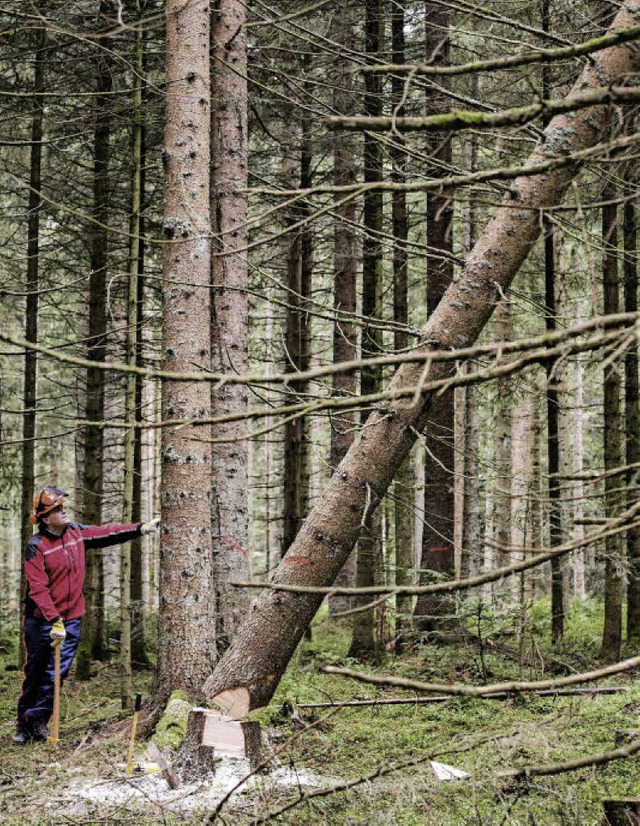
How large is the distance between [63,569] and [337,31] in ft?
25.7

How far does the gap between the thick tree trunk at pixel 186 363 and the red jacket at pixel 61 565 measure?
117 centimetres

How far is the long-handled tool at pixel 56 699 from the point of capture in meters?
6.67

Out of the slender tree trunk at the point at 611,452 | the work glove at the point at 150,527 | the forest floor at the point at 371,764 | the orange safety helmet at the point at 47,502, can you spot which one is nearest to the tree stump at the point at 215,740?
the forest floor at the point at 371,764

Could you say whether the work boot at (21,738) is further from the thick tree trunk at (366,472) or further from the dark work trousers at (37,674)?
the thick tree trunk at (366,472)

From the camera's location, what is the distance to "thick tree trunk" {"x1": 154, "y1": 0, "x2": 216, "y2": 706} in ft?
21.0

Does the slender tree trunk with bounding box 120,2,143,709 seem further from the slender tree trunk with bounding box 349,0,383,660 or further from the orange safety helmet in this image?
the slender tree trunk with bounding box 349,0,383,660

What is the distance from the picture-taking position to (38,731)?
709 centimetres

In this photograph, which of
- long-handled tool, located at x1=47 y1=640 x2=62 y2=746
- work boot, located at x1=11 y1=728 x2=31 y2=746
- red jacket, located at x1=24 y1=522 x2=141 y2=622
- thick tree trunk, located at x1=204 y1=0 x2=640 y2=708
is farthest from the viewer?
red jacket, located at x1=24 y1=522 x2=141 y2=622

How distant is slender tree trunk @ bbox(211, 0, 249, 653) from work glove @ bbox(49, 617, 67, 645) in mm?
1478

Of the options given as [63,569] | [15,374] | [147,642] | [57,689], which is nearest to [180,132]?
[63,569]

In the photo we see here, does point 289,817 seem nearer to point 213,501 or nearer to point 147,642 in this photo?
point 213,501

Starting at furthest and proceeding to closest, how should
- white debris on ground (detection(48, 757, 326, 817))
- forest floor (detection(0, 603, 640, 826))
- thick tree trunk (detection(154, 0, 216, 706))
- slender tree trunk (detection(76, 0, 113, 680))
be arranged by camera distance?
slender tree trunk (detection(76, 0, 113, 680)), thick tree trunk (detection(154, 0, 216, 706)), white debris on ground (detection(48, 757, 326, 817)), forest floor (detection(0, 603, 640, 826))

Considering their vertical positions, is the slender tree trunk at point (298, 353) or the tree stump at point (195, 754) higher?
the slender tree trunk at point (298, 353)

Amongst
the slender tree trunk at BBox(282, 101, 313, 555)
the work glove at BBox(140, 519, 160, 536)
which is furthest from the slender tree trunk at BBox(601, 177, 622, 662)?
the work glove at BBox(140, 519, 160, 536)
